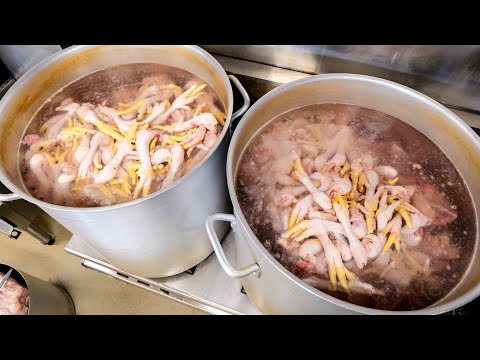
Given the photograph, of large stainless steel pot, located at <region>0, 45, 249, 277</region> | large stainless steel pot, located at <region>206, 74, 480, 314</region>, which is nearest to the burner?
large stainless steel pot, located at <region>0, 45, 249, 277</region>

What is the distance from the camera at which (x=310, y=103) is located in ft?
4.90

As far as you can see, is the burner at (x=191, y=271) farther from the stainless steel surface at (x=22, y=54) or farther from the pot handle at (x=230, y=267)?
the stainless steel surface at (x=22, y=54)

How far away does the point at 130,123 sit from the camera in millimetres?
1523

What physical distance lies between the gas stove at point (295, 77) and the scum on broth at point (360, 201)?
0.91 ft

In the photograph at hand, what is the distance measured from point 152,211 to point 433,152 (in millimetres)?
1135

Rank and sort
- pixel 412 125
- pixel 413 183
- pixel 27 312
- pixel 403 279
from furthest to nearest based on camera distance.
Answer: pixel 27 312
pixel 412 125
pixel 413 183
pixel 403 279

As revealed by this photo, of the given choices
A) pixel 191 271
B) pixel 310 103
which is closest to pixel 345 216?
pixel 310 103

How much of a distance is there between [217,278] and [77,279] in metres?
0.96

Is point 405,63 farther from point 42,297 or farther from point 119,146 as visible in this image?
point 42,297

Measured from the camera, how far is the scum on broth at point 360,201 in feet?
3.60
